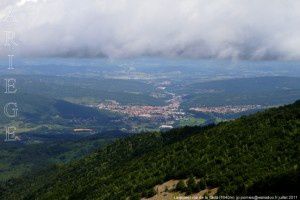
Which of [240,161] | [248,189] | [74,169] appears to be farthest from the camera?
[74,169]

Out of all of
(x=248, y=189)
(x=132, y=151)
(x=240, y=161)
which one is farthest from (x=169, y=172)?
(x=132, y=151)

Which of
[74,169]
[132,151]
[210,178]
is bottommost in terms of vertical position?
[74,169]

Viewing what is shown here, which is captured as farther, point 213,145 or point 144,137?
point 144,137

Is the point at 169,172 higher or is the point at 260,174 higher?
the point at 260,174

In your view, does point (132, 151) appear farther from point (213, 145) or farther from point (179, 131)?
point (213, 145)

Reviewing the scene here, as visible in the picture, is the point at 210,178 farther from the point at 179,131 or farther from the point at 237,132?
the point at 179,131

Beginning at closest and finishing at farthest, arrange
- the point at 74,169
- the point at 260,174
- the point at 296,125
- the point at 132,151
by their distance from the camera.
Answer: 1. the point at 260,174
2. the point at 296,125
3. the point at 132,151
4. the point at 74,169

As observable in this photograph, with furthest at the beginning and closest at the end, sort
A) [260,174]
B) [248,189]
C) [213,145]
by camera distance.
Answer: [213,145] → [260,174] → [248,189]

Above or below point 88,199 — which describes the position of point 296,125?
above

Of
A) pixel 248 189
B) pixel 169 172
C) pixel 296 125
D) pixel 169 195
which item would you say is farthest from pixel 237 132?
pixel 248 189
